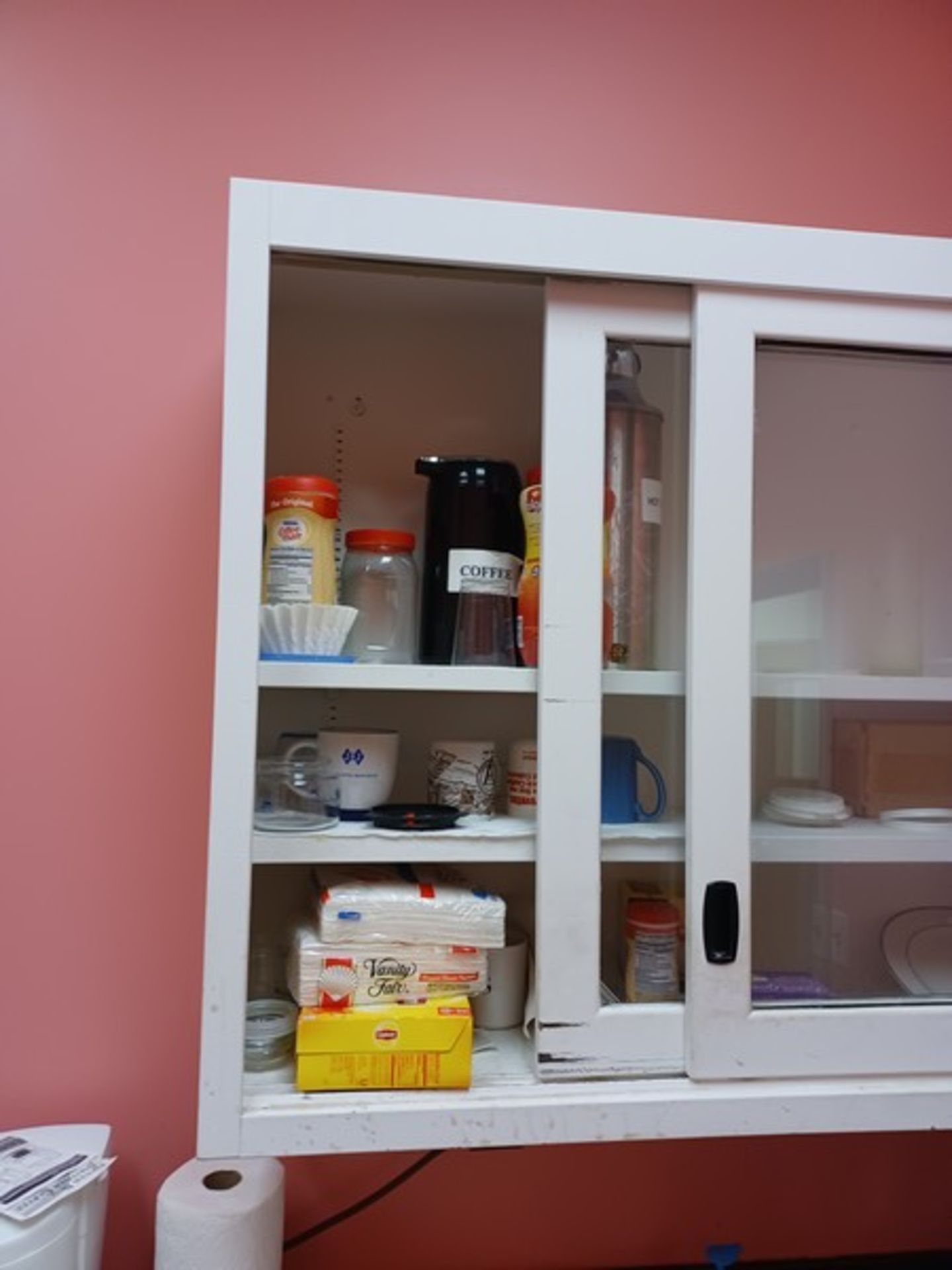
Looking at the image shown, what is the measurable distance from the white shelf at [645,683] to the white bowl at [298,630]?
276 mm

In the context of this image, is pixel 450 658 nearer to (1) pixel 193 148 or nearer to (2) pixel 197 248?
(2) pixel 197 248

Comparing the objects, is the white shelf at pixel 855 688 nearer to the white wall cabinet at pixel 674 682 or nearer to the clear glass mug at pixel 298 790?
the white wall cabinet at pixel 674 682

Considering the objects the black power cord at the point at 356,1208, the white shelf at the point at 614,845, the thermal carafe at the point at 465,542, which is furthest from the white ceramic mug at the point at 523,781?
the black power cord at the point at 356,1208

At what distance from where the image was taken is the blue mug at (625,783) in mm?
874

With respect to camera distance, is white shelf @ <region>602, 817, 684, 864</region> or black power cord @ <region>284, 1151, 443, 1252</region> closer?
white shelf @ <region>602, 817, 684, 864</region>

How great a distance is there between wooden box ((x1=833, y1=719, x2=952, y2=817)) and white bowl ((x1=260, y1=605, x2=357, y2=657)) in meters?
0.57

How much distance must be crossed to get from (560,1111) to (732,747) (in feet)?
1.20

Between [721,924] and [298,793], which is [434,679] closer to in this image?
[298,793]

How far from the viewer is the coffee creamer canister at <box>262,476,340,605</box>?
865 mm

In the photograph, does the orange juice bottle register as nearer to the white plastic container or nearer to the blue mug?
the blue mug

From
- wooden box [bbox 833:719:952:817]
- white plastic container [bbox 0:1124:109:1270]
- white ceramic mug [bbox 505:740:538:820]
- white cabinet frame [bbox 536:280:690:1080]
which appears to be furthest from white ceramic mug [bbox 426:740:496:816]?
white plastic container [bbox 0:1124:109:1270]

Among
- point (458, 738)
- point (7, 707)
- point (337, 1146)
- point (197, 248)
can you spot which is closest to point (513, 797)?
point (458, 738)

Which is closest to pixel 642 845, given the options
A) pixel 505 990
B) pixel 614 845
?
pixel 614 845

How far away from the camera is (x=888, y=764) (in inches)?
38.9
